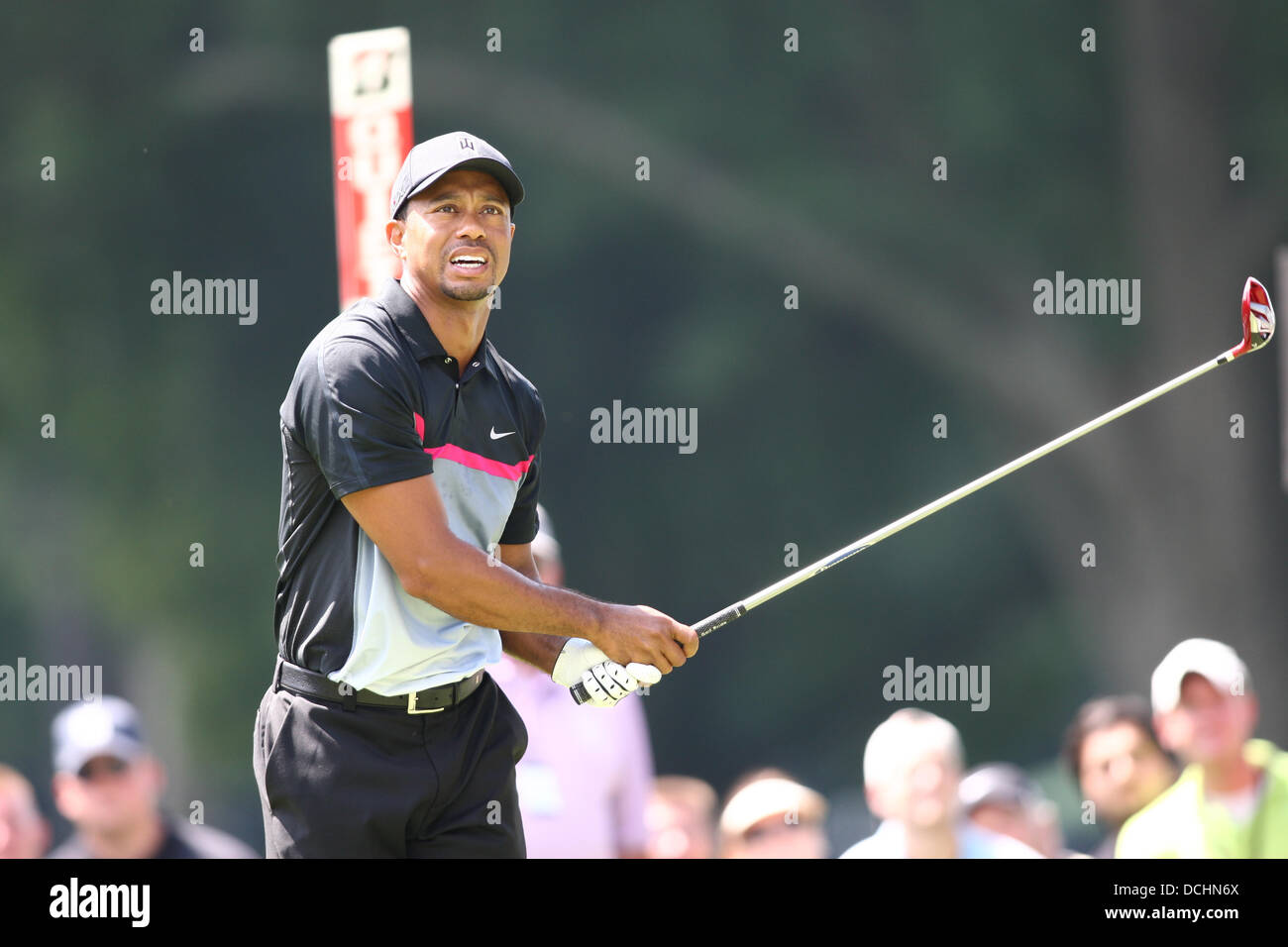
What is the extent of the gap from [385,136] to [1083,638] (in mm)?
8260

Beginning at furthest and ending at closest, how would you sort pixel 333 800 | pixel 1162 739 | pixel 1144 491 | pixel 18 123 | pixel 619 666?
1. pixel 18 123
2. pixel 1144 491
3. pixel 1162 739
4. pixel 619 666
5. pixel 333 800

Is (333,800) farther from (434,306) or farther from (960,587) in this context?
(960,587)

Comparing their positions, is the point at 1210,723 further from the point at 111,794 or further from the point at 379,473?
the point at 111,794

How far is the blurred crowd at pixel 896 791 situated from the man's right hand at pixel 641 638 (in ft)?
5.08

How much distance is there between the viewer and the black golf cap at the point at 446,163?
416 centimetres

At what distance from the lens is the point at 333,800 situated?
3928 millimetres

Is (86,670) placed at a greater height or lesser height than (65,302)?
lesser

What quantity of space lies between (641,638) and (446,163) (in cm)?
115

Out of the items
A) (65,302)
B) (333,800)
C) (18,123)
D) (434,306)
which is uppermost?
(18,123)

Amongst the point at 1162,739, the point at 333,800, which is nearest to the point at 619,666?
the point at 333,800

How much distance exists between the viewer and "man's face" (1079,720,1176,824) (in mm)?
5977

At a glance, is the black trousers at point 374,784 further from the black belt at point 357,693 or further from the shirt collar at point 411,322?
the shirt collar at point 411,322

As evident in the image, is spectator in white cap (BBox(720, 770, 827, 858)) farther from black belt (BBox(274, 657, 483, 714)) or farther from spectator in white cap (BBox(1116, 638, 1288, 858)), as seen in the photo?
black belt (BBox(274, 657, 483, 714))

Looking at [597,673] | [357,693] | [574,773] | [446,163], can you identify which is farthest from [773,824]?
[446,163]
